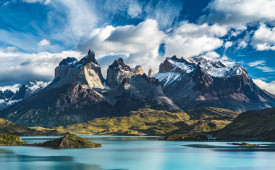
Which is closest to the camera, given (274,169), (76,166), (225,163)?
(274,169)

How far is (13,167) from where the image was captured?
116 metres

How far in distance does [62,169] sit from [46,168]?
6.63m

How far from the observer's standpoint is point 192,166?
4857 inches

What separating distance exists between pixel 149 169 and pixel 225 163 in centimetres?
3345

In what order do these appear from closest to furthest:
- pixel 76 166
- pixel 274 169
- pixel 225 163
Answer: pixel 274 169 < pixel 76 166 < pixel 225 163

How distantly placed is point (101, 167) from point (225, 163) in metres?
49.1

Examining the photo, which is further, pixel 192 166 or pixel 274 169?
pixel 192 166

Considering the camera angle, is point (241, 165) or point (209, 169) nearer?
→ point (209, 169)

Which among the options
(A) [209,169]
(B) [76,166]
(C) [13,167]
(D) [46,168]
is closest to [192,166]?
(A) [209,169]

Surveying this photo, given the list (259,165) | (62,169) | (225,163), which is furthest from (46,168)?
(259,165)

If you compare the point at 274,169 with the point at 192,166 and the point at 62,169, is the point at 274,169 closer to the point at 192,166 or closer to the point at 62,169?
the point at 192,166

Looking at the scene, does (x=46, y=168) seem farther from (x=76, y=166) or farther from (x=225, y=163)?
(x=225, y=163)

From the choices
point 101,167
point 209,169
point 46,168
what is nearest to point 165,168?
point 209,169

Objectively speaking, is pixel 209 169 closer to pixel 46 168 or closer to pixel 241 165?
pixel 241 165
